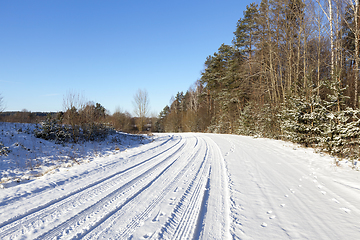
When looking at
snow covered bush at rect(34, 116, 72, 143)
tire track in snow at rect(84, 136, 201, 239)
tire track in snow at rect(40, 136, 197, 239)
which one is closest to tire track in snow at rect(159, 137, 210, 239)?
tire track in snow at rect(84, 136, 201, 239)

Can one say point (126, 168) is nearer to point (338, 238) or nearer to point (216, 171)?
point (216, 171)

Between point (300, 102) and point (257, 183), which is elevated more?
point (300, 102)

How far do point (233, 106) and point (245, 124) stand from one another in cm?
559

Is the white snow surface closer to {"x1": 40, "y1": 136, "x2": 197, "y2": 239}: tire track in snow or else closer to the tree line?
{"x1": 40, "y1": 136, "x2": 197, "y2": 239}: tire track in snow

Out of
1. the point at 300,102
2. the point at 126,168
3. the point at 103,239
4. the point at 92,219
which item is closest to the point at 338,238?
the point at 103,239

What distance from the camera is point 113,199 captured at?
351 cm

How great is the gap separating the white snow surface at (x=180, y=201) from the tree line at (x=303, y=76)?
2.41 m

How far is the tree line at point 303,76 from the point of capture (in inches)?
286

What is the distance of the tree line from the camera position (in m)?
7.26

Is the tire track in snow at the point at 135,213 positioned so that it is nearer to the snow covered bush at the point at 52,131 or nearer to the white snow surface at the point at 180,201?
the white snow surface at the point at 180,201

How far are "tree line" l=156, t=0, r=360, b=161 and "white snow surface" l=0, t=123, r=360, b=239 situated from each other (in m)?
2.41

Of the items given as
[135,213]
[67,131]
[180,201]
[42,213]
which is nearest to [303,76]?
[180,201]

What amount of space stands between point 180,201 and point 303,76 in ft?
40.5

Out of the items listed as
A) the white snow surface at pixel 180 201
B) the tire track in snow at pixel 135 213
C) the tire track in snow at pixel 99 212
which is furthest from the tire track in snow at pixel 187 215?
the tire track in snow at pixel 99 212
